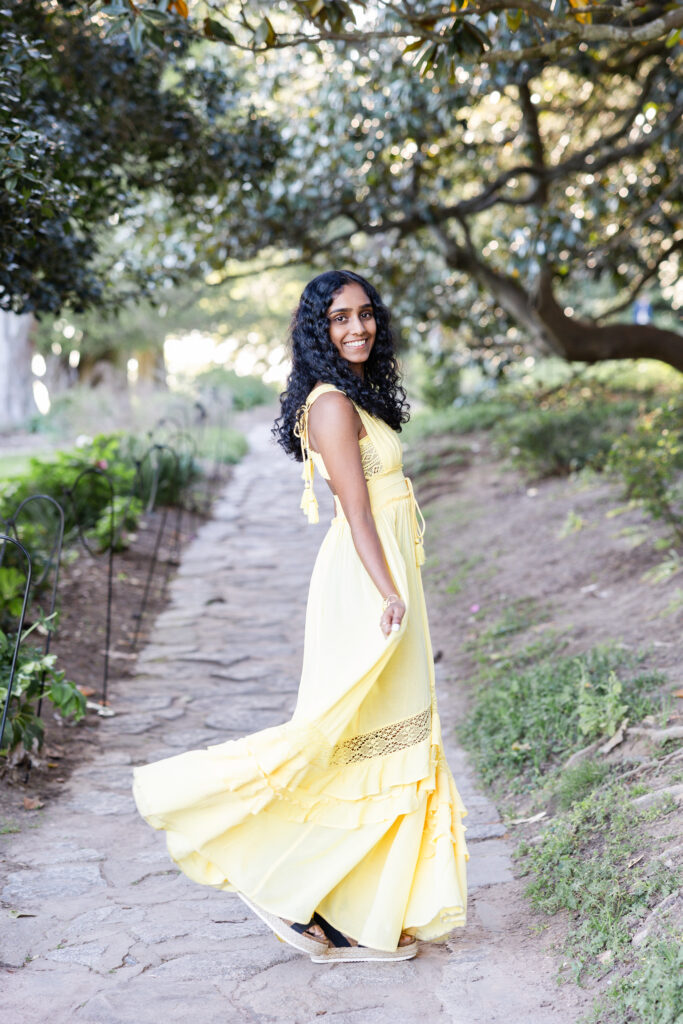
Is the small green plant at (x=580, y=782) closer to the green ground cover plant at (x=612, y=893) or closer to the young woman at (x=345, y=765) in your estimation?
the green ground cover plant at (x=612, y=893)

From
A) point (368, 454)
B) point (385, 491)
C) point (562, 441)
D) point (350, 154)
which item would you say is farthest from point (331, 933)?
point (562, 441)

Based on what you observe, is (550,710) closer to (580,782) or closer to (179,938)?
(580,782)

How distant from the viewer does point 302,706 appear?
295 cm

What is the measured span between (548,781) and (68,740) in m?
2.40

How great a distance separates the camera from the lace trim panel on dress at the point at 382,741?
2.95 m

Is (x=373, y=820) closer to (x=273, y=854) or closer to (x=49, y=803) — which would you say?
(x=273, y=854)

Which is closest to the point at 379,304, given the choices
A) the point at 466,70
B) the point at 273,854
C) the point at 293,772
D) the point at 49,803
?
the point at 293,772

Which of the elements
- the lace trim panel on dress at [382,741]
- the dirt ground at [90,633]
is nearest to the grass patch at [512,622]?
the dirt ground at [90,633]

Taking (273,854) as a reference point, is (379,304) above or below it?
above

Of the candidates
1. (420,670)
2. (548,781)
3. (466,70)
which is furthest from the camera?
(466,70)

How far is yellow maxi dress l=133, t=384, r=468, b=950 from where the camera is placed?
2.85m

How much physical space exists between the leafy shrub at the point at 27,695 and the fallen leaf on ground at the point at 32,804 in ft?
0.74

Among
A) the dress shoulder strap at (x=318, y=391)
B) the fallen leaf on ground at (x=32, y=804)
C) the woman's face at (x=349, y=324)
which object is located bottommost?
the fallen leaf on ground at (x=32, y=804)

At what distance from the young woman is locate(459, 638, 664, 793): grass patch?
119cm
